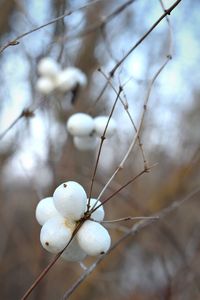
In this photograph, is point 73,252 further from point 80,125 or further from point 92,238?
point 80,125

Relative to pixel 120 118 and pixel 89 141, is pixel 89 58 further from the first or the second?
pixel 89 141

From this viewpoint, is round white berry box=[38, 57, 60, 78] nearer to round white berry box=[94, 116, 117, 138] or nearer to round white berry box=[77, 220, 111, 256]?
round white berry box=[94, 116, 117, 138]

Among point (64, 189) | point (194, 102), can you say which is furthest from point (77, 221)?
point (194, 102)

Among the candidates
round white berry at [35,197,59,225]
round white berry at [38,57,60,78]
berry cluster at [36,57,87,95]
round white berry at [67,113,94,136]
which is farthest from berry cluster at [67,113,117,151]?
round white berry at [38,57,60,78]

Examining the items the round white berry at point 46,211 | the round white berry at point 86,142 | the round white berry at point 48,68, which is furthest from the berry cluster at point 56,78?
the round white berry at point 46,211

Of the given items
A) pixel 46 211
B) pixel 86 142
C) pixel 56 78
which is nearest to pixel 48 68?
pixel 56 78

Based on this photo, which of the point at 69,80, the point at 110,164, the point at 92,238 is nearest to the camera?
the point at 92,238

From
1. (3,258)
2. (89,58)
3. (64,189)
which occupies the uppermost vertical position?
(89,58)
